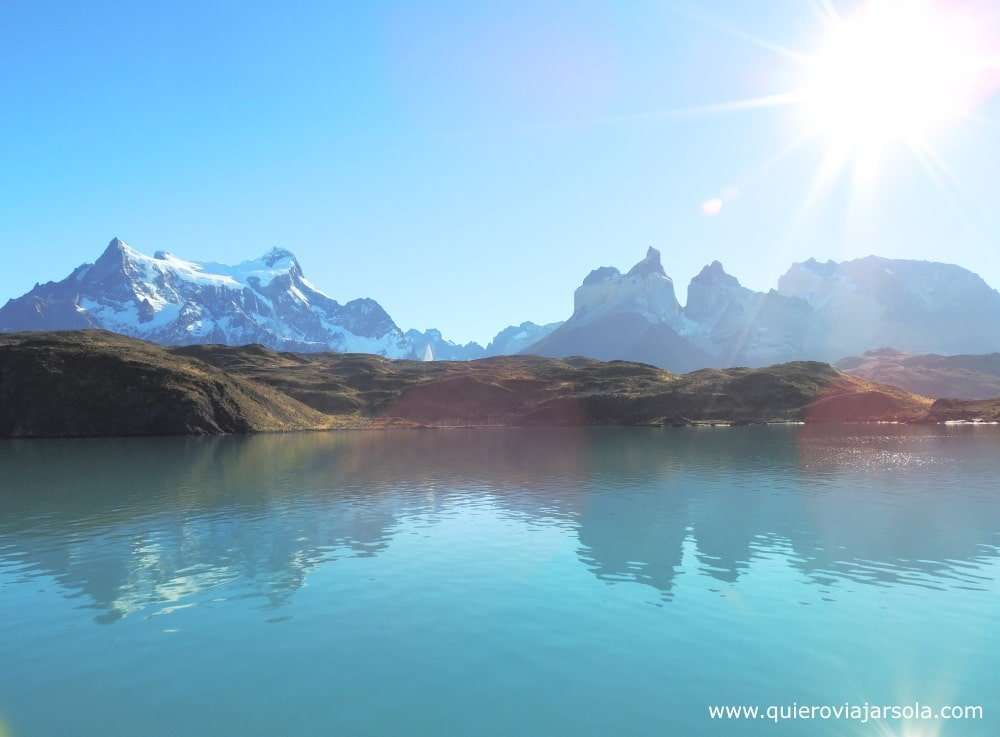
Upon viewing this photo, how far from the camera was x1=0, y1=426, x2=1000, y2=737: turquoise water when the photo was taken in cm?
2230

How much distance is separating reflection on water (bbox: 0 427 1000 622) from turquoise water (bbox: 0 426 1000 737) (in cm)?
41

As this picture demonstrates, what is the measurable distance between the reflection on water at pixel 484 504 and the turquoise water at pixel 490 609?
412mm

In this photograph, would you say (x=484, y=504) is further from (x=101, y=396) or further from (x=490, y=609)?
(x=101, y=396)

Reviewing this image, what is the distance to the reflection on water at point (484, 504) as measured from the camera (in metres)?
39.7

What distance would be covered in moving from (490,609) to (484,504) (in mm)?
32501

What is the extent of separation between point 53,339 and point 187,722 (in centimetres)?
22013

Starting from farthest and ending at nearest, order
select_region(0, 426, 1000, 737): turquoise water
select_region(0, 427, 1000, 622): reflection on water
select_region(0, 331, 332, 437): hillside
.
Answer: select_region(0, 331, 332, 437): hillside
select_region(0, 427, 1000, 622): reflection on water
select_region(0, 426, 1000, 737): turquoise water

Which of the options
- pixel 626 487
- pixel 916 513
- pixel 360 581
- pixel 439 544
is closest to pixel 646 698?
pixel 360 581

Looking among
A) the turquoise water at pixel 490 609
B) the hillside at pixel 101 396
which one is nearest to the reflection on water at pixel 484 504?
the turquoise water at pixel 490 609

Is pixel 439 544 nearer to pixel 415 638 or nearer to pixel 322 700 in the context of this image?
pixel 415 638

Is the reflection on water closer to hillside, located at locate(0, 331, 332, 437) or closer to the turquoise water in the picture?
the turquoise water

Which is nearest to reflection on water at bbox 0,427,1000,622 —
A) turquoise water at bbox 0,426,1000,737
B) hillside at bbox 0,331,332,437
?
turquoise water at bbox 0,426,1000,737

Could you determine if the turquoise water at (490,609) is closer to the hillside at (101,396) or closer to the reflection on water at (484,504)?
the reflection on water at (484,504)

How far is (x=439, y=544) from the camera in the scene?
47.1m
